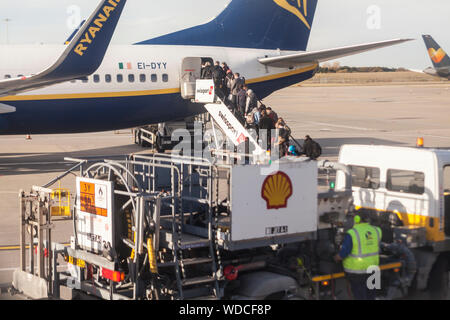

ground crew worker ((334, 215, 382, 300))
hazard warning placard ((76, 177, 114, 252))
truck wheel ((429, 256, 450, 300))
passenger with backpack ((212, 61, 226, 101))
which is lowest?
truck wheel ((429, 256, 450, 300))

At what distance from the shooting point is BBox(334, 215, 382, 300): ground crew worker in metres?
8.89

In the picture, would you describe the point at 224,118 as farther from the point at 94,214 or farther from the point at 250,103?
the point at 94,214

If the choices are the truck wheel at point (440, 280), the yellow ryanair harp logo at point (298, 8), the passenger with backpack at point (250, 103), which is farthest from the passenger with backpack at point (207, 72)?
the truck wheel at point (440, 280)

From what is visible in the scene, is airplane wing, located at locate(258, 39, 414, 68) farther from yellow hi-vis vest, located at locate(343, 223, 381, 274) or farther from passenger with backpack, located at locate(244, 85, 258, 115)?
yellow hi-vis vest, located at locate(343, 223, 381, 274)

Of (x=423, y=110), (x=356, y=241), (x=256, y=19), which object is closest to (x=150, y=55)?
(x=256, y=19)

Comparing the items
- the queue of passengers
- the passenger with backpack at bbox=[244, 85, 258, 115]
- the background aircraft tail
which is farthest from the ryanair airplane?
the background aircraft tail

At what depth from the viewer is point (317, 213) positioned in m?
9.23

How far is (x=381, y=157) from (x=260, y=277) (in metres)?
3.20

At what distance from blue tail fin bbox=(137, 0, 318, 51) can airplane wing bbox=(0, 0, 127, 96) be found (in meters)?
7.70

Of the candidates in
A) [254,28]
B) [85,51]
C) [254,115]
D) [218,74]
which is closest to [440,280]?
[254,115]

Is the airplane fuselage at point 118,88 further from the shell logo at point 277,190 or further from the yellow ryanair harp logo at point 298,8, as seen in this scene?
the shell logo at point 277,190

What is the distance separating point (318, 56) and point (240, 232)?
2257cm

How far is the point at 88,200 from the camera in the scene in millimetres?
9367

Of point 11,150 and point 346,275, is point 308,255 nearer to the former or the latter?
point 346,275
